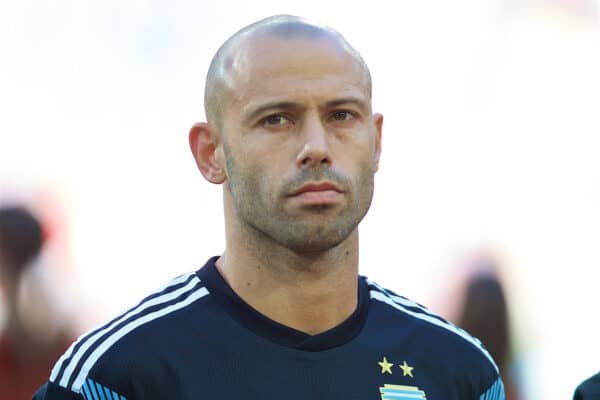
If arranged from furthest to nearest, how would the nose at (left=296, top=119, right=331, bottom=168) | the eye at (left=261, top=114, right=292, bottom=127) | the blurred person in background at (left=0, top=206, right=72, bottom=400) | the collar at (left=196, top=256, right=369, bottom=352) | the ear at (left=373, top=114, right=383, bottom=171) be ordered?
the blurred person in background at (left=0, top=206, right=72, bottom=400) → the ear at (left=373, top=114, right=383, bottom=171) → the collar at (left=196, top=256, right=369, bottom=352) → the eye at (left=261, top=114, right=292, bottom=127) → the nose at (left=296, top=119, right=331, bottom=168)

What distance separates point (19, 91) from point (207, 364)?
2381 millimetres

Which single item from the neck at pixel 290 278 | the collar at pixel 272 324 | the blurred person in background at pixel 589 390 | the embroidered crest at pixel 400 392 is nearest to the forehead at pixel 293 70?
the neck at pixel 290 278

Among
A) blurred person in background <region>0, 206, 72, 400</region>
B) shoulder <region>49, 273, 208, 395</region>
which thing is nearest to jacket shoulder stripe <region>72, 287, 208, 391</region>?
shoulder <region>49, 273, 208, 395</region>

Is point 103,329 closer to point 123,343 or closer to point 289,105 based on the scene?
point 123,343

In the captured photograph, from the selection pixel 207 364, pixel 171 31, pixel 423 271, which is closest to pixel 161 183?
pixel 171 31

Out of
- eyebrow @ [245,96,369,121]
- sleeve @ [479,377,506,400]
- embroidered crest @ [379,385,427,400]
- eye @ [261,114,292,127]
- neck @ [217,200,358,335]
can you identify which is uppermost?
eyebrow @ [245,96,369,121]

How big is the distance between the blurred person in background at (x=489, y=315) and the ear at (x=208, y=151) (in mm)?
2570

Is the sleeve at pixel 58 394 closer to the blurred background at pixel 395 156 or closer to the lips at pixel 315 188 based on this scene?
the lips at pixel 315 188

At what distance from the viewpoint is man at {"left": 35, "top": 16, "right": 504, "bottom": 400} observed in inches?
139

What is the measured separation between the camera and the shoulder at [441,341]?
12.8ft

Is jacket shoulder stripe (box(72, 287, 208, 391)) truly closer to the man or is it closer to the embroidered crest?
the man

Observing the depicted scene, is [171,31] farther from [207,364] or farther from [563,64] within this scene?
[207,364]

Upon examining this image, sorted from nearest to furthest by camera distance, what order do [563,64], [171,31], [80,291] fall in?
[80,291]
[171,31]
[563,64]

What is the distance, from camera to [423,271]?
6.07 meters
